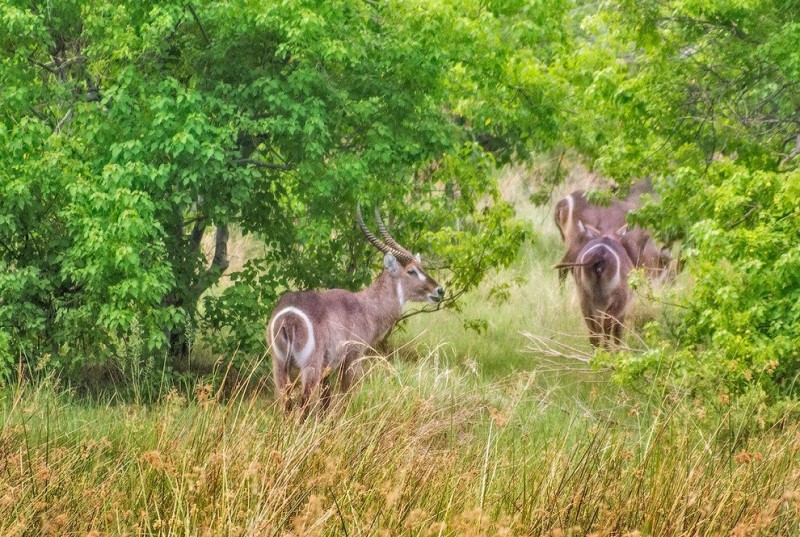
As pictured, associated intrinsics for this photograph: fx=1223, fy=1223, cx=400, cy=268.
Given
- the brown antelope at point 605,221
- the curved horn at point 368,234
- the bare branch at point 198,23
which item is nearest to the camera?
the bare branch at point 198,23

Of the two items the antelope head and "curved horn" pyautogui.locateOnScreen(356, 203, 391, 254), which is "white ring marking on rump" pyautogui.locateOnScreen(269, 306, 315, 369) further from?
the antelope head

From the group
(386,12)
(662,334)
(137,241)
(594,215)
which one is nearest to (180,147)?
(137,241)

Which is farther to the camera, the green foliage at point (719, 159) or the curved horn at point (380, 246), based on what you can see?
the curved horn at point (380, 246)

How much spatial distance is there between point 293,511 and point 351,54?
213 inches

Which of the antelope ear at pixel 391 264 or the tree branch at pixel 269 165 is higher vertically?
the tree branch at pixel 269 165

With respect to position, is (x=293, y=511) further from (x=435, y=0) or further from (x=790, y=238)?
(x=435, y=0)

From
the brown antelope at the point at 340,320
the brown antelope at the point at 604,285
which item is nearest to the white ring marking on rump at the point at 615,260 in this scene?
the brown antelope at the point at 604,285

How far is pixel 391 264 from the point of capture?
1066 centimetres

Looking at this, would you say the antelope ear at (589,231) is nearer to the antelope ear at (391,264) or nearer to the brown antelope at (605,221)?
the brown antelope at (605,221)

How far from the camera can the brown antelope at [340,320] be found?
31.5 feet

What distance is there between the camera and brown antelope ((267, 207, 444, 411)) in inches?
378

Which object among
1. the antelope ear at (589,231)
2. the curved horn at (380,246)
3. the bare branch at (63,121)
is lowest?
the antelope ear at (589,231)

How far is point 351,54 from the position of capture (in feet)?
32.2

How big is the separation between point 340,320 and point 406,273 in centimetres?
98
